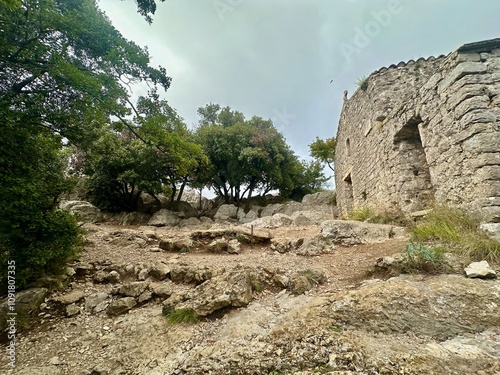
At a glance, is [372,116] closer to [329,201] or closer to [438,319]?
[438,319]

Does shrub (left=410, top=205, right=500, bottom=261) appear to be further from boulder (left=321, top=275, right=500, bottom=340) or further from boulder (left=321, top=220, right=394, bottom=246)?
boulder (left=321, top=220, right=394, bottom=246)

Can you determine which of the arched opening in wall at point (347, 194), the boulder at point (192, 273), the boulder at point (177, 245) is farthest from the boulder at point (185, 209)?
the boulder at point (192, 273)

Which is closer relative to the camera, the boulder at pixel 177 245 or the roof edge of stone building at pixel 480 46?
the roof edge of stone building at pixel 480 46

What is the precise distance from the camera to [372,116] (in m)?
7.38

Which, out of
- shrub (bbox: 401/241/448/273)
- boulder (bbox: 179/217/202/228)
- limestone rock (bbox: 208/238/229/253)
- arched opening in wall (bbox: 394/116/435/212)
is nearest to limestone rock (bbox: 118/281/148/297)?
limestone rock (bbox: 208/238/229/253)

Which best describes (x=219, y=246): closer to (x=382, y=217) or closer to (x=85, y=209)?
(x=382, y=217)

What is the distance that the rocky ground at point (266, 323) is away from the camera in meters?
1.82

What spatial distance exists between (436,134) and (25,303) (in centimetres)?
695

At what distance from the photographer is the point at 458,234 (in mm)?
3189

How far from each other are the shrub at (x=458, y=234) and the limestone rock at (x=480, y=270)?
23cm

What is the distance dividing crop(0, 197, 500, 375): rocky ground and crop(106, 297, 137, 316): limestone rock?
13 millimetres

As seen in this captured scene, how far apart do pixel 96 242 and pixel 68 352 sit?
11.7 feet

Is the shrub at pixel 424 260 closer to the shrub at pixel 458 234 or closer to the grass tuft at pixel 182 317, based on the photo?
the shrub at pixel 458 234

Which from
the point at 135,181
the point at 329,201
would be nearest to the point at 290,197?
the point at 329,201
